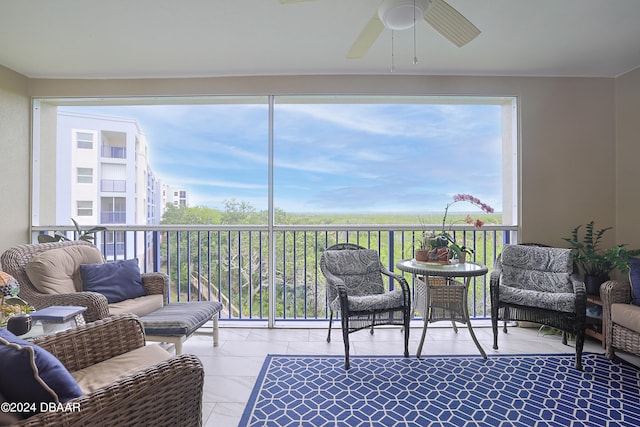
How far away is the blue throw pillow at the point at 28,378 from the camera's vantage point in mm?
933

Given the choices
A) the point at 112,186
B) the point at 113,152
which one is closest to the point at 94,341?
the point at 112,186

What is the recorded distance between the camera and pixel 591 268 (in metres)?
3.16

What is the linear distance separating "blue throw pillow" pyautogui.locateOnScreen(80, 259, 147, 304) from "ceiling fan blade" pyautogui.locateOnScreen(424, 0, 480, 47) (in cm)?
296

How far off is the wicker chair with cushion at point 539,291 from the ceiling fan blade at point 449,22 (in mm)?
1974

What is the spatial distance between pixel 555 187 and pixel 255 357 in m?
3.46

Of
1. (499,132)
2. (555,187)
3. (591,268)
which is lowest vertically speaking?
(591,268)

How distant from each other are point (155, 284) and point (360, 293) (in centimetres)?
184

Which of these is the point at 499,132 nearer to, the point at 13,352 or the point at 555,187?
the point at 555,187

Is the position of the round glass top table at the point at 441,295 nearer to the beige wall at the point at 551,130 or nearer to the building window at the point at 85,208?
the beige wall at the point at 551,130

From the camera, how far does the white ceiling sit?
2342 millimetres

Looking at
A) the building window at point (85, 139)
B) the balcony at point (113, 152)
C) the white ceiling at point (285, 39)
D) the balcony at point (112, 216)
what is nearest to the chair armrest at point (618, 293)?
the white ceiling at point (285, 39)

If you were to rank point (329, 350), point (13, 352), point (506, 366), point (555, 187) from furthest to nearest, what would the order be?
point (555, 187), point (329, 350), point (506, 366), point (13, 352)

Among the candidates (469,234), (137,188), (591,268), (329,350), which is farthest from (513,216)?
(137,188)

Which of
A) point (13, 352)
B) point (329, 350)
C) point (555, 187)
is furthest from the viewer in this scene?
point (555, 187)
